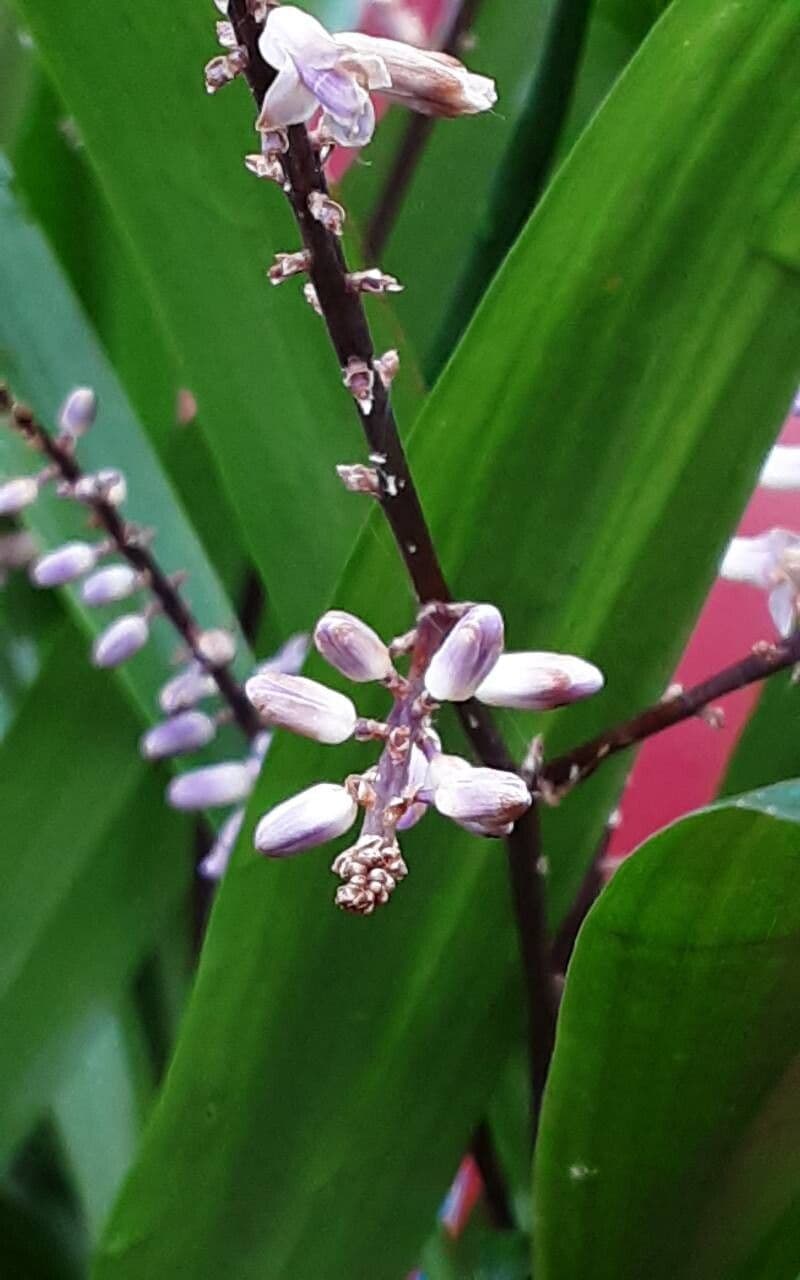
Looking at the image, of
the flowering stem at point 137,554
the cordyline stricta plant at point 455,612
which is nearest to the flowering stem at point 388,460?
the cordyline stricta plant at point 455,612

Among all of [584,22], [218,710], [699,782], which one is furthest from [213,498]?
[699,782]

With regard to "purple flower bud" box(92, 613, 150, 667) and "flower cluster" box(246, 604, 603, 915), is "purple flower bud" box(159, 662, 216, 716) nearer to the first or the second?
"purple flower bud" box(92, 613, 150, 667)

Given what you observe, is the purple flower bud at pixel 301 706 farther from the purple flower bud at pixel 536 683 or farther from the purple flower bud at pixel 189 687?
the purple flower bud at pixel 189 687

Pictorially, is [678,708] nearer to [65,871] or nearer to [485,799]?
[485,799]

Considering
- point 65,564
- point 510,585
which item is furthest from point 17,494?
point 510,585

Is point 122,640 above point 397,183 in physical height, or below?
below
